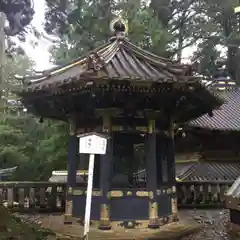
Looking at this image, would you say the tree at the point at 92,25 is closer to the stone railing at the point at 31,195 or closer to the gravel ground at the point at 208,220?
the stone railing at the point at 31,195

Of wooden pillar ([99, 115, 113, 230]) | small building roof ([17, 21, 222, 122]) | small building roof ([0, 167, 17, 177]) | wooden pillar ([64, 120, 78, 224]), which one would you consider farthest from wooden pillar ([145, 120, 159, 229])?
small building roof ([0, 167, 17, 177])

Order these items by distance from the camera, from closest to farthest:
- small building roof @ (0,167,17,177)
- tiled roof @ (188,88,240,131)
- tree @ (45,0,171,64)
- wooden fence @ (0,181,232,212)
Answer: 1. wooden fence @ (0,181,232,212)
2. tiled roof @ (188,88,240,131)
3. small building roof @ (0,167,17,177)
4. tree @ (45,0,171,64)

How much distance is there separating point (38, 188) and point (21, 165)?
22.0ft

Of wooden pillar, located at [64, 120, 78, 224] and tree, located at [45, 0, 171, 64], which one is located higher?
tree, located at [45, 0, 171, 64]

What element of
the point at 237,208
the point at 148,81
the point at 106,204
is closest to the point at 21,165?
the point at 106,204

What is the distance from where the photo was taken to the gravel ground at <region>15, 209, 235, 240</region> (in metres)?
8.00

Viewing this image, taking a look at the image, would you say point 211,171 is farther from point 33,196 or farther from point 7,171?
point 7,171

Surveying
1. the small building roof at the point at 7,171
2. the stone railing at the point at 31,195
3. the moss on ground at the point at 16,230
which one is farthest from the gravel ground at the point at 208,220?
the small building roof at the point at 7,171

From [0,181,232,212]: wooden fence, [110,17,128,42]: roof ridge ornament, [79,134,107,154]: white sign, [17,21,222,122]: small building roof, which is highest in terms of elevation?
[110,17,128,42]: roof ridge ornament

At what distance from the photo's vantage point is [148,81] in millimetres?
7570

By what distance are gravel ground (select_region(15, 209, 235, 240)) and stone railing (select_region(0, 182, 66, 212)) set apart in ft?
1.79

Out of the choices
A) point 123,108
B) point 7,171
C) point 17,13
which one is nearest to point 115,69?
point 123,108

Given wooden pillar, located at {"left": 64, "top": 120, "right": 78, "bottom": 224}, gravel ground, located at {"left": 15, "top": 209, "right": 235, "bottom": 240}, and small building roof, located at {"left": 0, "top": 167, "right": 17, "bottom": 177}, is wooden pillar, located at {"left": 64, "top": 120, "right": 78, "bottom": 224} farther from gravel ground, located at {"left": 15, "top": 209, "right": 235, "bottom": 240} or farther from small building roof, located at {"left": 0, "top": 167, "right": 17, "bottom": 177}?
small building roof, located at {"left": 0, "top": 167, "right": 17, "bottom": 177}

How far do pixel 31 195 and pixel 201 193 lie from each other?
4.95 meters
